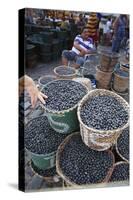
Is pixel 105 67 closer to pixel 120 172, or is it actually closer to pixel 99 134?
pixel 99 134

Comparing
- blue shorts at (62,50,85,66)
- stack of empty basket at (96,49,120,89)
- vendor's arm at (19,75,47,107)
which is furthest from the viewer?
stack of empty basket at (96,49,120,89)

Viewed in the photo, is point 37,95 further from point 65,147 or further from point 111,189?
point 111,189

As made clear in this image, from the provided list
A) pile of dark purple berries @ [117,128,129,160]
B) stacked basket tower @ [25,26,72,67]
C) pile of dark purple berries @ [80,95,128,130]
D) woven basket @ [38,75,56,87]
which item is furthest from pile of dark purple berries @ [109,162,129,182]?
stacked basket tower @ [25,26,72,67]

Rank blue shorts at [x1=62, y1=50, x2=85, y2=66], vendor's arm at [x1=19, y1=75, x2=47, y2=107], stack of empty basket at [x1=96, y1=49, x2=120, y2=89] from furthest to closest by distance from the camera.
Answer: stack of empty basket at [x1=96, y1=49, x2=120, y2=89]
blue shorts at [x1=62, y1=50, x2=85, y2=66]
vendor's arm at [x1=19, y1=75, x2=47, y2=107]

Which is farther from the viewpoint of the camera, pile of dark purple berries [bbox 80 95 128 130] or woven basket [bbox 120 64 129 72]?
woven basket [bbox 120 64 129 72]

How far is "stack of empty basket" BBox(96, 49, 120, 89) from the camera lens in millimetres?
3062

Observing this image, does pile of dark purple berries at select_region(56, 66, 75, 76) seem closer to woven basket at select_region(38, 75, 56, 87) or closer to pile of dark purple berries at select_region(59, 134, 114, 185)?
woven basket at select_region(38, 75, 56, 87)

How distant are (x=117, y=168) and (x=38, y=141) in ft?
2.29

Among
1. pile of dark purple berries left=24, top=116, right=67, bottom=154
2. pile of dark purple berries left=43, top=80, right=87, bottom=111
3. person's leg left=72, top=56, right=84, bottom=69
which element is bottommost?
pile of dark purple berries left=24, top=116, right=67, bottom=154

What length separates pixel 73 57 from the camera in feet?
9.78

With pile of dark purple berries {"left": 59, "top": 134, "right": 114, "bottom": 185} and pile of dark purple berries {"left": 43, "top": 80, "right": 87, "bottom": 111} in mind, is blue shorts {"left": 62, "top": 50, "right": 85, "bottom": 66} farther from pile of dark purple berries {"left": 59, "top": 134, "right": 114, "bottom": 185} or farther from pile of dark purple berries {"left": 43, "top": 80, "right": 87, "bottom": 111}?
pile of dark purple berries {"left": 59, "top": 134, "right": 114, "bottom": 185}

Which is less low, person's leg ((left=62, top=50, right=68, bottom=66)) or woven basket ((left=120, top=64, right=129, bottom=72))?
person's leg ((left=62, top=50, right=68, bottom=66))

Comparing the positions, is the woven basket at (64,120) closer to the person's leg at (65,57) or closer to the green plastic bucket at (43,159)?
the green plastic bucket at (43,159)

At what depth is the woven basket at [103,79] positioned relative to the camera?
121 inches
